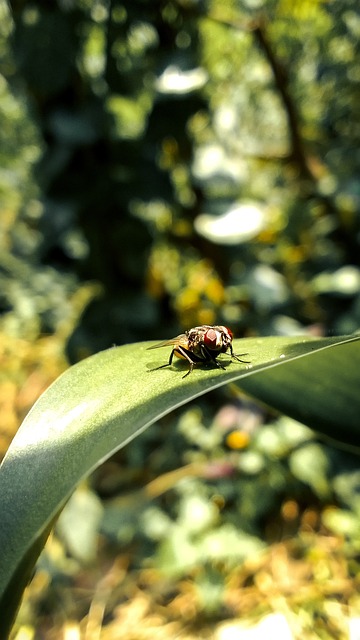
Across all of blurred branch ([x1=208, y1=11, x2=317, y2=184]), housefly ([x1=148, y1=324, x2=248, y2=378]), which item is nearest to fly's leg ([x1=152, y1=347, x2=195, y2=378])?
housefly ([x1=148, y1=324, x2=248, y2=378])

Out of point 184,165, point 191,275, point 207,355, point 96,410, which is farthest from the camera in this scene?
point 191,275

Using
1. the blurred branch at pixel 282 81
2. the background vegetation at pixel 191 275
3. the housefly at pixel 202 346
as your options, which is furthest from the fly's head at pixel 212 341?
the blurred branch at pixel 282 81

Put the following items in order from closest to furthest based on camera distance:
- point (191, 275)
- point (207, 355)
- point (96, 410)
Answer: point (96, 410) → point (207, 355) → point (191, 275)

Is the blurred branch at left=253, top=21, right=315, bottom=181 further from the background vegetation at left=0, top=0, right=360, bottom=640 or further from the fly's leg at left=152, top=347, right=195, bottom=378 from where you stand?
the fly's leg at left=152, top=347, right=195, bottom=378

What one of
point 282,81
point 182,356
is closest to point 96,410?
point 182,356

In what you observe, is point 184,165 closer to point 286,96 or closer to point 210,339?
point 286,96

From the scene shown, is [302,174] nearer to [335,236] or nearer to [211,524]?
[335,236]
